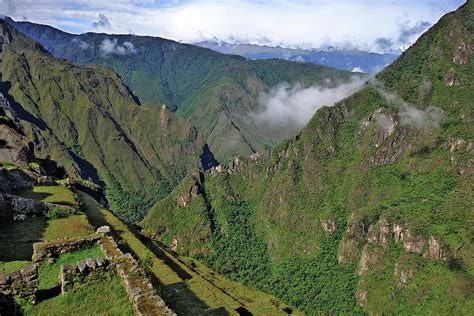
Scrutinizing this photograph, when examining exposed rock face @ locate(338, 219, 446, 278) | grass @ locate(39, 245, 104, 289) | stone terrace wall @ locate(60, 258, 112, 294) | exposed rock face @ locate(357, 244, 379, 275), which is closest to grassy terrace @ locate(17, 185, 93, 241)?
grass @ locate(39, 245, 104, 289)

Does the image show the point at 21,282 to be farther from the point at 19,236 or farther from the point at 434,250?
the point at 434,250

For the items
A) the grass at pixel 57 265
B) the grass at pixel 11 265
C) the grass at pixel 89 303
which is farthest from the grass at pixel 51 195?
the grass at pixel 89 303

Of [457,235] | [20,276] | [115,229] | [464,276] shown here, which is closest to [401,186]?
[457,235]

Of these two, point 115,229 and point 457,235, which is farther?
point 457,235

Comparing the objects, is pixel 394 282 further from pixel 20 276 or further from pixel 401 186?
pixel 20 276

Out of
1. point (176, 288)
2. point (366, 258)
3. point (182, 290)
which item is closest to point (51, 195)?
point (176, 288)
